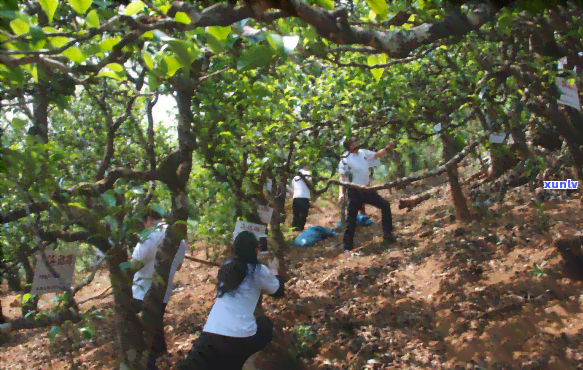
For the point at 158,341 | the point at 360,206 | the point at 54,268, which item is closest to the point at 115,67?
the point at 54,268

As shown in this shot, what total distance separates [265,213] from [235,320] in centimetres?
127

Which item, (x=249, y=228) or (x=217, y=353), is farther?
(x=249, y=228)

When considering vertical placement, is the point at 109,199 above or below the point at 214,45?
below

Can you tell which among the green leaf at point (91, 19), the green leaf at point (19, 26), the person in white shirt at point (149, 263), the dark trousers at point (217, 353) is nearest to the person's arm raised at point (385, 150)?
the person in white shirt at point (149, 263)

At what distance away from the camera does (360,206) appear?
20.6 feet

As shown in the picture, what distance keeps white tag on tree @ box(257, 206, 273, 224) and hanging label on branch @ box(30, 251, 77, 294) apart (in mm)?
1887

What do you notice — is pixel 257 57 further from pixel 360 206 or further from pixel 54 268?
pixel 360 206

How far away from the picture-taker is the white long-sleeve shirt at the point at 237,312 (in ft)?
10.8

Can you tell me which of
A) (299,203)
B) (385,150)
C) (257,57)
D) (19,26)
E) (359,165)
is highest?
(19,26)

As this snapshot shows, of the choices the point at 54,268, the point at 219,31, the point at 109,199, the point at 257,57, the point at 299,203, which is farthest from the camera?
the point at 299,203

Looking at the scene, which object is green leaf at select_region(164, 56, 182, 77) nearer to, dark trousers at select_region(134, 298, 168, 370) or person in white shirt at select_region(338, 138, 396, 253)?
dark trousers at select_region(134, 298, 168, 370)

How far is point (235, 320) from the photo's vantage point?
10.9 feet

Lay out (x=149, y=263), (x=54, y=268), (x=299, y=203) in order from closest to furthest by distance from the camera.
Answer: (x=54, y=268) < (x=149, y=263) < (x=299, y=203)

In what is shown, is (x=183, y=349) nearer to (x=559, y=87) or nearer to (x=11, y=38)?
(x=11, y=38)
